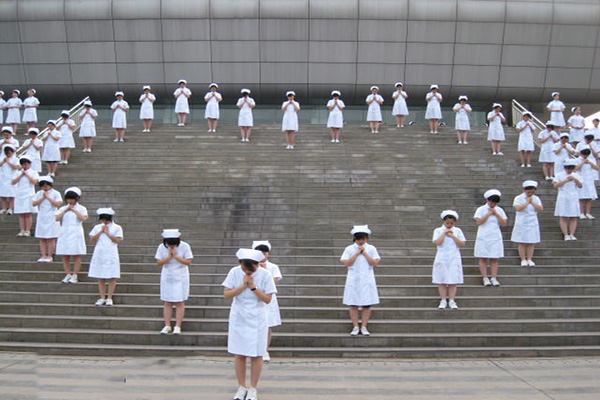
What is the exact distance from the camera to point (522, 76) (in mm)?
26312

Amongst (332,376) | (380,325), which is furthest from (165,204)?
(332,376)

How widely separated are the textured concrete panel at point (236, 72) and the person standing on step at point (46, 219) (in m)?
16.2

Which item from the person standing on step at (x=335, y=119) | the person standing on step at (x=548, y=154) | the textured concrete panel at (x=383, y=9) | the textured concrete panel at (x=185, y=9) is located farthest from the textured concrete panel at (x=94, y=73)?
the person standing on step at (x=548, y=154)

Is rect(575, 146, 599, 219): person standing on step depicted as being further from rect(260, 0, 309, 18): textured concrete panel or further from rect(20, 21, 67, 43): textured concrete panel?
rect(20, 21, 67, 43): textured concrete panel

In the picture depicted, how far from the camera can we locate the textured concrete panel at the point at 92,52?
26.1 meters

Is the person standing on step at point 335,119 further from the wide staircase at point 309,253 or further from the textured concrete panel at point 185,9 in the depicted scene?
the textured concrete panel at point 185,9

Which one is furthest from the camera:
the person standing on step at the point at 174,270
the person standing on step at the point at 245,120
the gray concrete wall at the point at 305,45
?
the gray concrete wall at the point at 305,45

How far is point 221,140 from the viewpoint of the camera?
61.5ft

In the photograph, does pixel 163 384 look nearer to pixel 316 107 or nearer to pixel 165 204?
pixel 165 204

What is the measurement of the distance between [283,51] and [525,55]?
11620 mm

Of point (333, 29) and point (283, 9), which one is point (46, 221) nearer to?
point (283, 9)

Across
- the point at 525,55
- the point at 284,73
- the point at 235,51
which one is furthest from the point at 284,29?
the point at 525,55

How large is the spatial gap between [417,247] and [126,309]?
6.04m

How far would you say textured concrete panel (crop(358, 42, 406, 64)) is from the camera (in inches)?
1021
